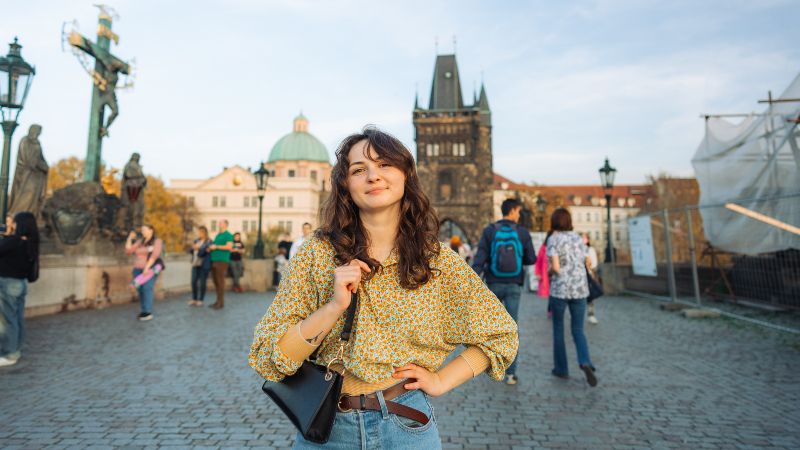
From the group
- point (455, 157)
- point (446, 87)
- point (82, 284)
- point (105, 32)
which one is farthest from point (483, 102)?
point (82, 284)

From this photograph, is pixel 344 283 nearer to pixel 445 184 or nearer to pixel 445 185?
pixel 445 185

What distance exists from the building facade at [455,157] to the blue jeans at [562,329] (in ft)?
155

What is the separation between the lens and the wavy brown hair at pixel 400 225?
145 centimetres

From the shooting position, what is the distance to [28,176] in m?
10.7

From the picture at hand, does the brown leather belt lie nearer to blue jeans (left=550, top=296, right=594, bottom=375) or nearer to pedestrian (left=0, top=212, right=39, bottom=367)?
blue jeans (left=550, top=296, right=594, bottom=375)

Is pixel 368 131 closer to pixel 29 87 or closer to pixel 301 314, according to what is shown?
pixel 301 314

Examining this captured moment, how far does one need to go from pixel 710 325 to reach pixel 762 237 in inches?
76.4

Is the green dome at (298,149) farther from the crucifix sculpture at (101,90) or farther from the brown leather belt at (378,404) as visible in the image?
the brown leather belt at (378,404)

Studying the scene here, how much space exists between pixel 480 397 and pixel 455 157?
51660 millimetres

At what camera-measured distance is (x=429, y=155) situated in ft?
182

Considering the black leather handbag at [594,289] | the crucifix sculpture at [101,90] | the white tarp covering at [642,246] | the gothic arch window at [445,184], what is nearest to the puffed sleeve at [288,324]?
the black leather handbag at [594,289]

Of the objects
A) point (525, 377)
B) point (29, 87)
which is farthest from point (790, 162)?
point (29, 87)

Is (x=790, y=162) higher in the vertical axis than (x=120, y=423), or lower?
higher

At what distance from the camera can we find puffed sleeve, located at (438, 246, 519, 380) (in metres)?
1.52
